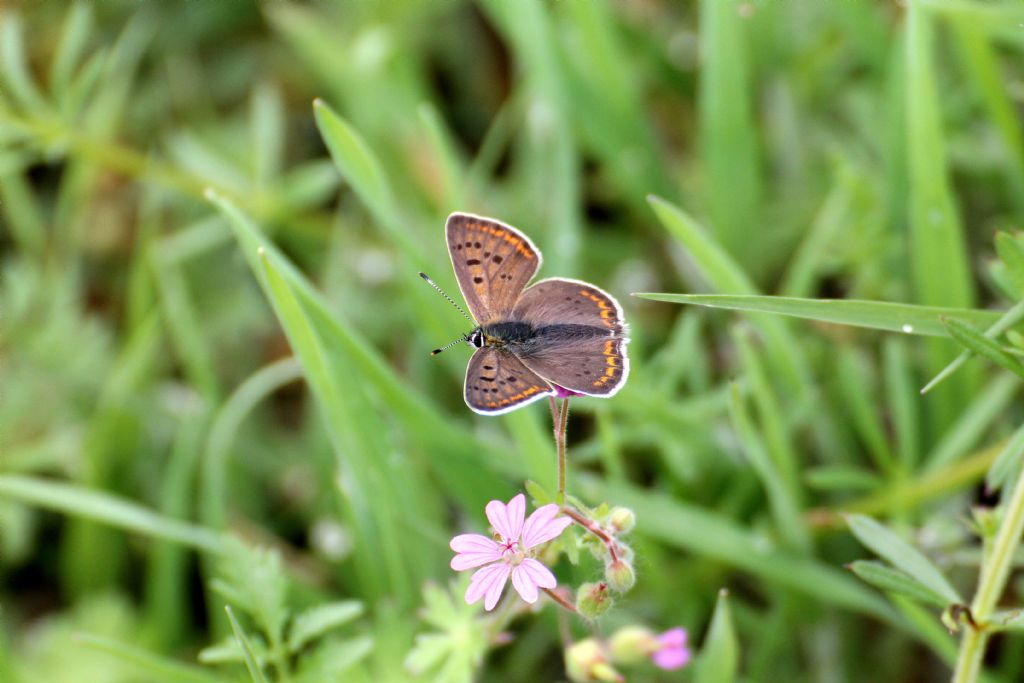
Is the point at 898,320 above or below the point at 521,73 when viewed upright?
below

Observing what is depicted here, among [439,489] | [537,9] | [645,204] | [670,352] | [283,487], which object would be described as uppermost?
[537,9]

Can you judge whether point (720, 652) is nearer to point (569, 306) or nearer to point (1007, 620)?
point (1007, 620)

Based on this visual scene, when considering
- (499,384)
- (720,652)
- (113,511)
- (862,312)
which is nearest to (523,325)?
(499,384)

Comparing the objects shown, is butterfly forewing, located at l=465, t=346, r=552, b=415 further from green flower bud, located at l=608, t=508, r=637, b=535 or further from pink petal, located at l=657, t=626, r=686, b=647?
pink petal, located at l=657, t=626, r=686, b=647

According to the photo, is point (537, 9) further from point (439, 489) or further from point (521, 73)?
point (439, 489)

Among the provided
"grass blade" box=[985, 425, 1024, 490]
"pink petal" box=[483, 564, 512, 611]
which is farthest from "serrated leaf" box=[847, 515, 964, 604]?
"pink petal" box=[483, 564, 512, 611]

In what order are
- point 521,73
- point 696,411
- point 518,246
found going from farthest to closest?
point 521,73
point 696,411
point 518,246

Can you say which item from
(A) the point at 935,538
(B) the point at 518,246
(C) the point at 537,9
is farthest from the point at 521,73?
(A) the point at 935,538

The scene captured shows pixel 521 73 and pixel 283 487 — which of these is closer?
pixel 283 487
